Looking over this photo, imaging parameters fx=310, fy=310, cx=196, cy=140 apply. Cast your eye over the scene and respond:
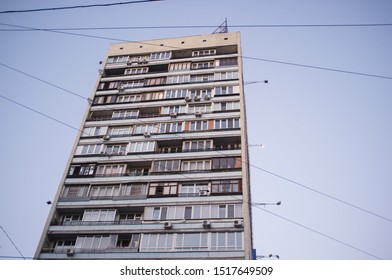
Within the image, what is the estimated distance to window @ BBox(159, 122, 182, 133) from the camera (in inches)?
1201

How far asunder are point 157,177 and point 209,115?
831 cm

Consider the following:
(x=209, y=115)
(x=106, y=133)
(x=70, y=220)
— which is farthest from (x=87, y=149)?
(x=209, y=115)

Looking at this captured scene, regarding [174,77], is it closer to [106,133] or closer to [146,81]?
[146,81]

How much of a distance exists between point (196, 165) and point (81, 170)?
10.8 meters

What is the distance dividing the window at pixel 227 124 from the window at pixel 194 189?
21.3 feet

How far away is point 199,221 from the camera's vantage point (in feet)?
76.0

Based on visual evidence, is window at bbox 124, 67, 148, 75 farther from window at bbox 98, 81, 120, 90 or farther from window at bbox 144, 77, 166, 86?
window at bbox 98, 81, 120, 90

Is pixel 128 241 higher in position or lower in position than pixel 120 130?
lower

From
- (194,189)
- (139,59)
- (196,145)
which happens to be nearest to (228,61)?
(139,59)

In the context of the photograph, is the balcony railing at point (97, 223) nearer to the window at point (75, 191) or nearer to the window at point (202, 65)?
the window at point (75, 191)

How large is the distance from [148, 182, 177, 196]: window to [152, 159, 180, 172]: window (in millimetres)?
1562

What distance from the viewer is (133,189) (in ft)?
87.6

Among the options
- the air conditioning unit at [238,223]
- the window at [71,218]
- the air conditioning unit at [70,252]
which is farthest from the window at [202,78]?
the air conditioning unit at [70,252]

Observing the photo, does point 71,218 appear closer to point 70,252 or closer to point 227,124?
point 70,252
